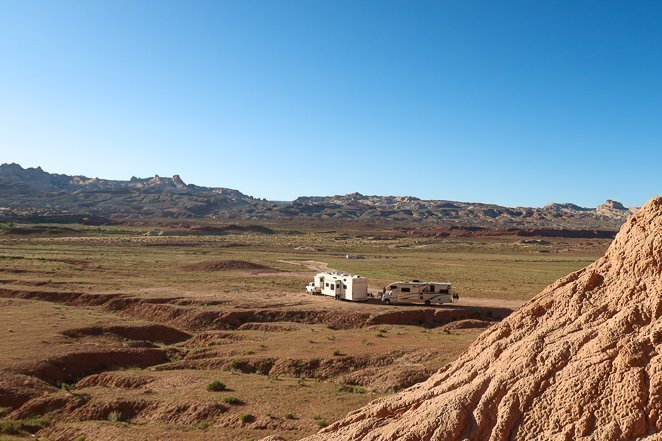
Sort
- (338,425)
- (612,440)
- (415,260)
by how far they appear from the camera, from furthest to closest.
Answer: (415,260)
(338,425)
(612,440)

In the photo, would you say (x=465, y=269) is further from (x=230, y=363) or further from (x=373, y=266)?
(x=230, y=363)

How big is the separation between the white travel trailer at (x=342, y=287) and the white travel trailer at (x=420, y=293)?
2079 mm

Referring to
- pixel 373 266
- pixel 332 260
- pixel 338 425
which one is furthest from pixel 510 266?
pixel 338 425

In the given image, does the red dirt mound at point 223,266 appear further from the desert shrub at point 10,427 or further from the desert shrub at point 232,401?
the desert shrub at point 10,427

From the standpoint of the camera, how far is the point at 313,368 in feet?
83.6

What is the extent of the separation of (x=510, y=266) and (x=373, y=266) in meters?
21.9

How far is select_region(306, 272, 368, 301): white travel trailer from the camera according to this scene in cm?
4256

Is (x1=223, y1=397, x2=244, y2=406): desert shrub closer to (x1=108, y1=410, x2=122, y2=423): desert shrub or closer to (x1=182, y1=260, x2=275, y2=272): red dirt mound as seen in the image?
(x1=108, y1=410, x2=122, y2=423): desert shrub

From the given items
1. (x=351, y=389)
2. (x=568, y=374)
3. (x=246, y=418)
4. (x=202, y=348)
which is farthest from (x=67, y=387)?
(x=568, y=374)

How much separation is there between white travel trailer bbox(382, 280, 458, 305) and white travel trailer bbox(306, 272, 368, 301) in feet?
6.82

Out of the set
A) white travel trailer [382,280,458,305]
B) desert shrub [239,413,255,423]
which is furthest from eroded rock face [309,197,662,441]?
white travel trailer [382,280,458,305]

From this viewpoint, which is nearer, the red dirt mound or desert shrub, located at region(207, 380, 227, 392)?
desert shrub, located at region(207, 380, 227, 392)

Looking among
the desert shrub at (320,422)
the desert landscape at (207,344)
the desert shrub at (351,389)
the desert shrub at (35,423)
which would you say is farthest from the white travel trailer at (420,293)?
the desert shrub at (35,423)

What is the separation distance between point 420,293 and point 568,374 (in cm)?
3313
